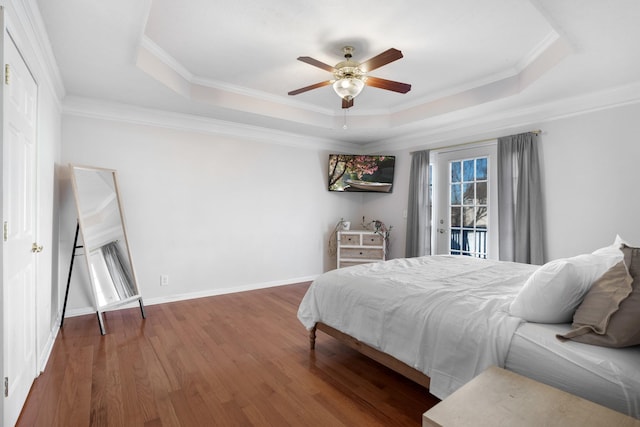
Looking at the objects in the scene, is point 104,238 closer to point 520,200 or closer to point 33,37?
point 33,37

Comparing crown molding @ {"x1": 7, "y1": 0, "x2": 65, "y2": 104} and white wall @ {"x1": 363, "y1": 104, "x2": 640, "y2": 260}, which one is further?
white wall @ {"x1": 363, "y1": 104, "x2": 640, "y2": 260}

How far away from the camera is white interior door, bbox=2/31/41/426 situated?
1.54 meters

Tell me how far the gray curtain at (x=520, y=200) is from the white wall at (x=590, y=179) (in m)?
0.10

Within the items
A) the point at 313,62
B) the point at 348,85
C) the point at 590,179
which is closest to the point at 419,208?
the point at 590,179

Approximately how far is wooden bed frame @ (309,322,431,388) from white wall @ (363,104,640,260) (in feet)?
8.82

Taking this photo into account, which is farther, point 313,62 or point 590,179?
point 590,179

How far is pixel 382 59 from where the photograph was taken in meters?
2.42

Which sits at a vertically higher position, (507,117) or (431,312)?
(507,117)

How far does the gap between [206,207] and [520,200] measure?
3.96 m

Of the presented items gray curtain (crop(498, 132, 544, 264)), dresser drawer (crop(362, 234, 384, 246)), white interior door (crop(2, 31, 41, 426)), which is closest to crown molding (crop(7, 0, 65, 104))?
white interior door (crop(2, 31, 41, 426))

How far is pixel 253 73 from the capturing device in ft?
11.1

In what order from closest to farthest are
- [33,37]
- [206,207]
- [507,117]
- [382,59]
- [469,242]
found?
1. [33,37]
2. [382,59]
3. [507,117]
4. [206,207]
5. [469,242]

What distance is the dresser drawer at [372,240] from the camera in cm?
510

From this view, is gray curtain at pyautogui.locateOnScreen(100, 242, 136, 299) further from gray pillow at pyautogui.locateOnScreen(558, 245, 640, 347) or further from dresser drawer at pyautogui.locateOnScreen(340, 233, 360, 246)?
gray pillow at pyautogui.locateOnScreen(558, 245, 640, 347)
